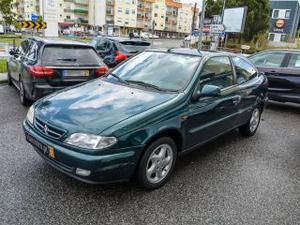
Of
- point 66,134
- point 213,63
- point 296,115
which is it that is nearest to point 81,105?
point 66,134

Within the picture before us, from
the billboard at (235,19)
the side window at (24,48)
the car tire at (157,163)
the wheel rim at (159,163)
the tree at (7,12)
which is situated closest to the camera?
the car tire at (157,163)

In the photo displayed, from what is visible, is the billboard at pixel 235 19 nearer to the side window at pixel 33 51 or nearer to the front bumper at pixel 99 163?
the side window at pixel 33 51

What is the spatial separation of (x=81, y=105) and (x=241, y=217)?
210 cm

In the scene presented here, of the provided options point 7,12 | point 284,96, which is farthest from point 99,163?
point 7,12

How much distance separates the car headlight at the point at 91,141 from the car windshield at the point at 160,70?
1.23 metres

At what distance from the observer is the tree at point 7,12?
11.1 metres

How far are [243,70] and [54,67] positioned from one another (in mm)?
3646

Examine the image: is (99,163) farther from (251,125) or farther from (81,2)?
(81,2)

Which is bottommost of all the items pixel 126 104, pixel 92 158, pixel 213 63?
pixel 92 158

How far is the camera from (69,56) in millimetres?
5941

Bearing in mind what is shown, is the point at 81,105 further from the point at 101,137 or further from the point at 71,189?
the point at 71,189

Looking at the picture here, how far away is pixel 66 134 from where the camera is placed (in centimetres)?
277

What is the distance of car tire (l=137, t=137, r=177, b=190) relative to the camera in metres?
2.99

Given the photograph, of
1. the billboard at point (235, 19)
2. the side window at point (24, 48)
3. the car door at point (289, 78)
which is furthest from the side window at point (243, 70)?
the billboard at point (235, 19)
